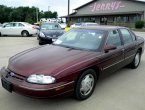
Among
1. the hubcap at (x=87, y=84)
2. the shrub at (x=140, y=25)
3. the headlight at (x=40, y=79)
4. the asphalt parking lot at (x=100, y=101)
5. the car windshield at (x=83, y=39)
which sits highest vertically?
the shrub at (x=140, y=25)

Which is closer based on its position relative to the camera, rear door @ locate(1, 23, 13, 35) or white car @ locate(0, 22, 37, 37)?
white car @ locate(0, 22, 37, 37)

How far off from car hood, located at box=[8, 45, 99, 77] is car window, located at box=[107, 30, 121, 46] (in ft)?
2.58

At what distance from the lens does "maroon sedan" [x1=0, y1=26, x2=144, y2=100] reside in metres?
3.70

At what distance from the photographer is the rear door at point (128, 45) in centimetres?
581

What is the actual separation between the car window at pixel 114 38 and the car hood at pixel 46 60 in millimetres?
785

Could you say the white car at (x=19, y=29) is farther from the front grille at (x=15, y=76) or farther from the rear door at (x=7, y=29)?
the front grille at (x=15, y=76)

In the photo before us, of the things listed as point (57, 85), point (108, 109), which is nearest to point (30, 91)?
point (57, 85)

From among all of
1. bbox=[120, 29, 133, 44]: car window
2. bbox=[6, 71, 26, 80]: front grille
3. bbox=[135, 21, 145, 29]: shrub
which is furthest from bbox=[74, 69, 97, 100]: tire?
bbox=[135, 21, 145, 29]: shrub

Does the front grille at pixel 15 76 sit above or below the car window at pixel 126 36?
below

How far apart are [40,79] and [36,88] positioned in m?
0.17

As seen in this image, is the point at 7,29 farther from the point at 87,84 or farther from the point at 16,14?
the point at 16,14

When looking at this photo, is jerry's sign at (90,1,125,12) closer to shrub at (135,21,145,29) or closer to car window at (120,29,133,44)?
shrub at (135,21,145,29)

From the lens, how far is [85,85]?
14.1 feet

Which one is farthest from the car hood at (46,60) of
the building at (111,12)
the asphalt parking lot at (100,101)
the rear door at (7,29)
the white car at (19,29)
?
the building at (111,12)
